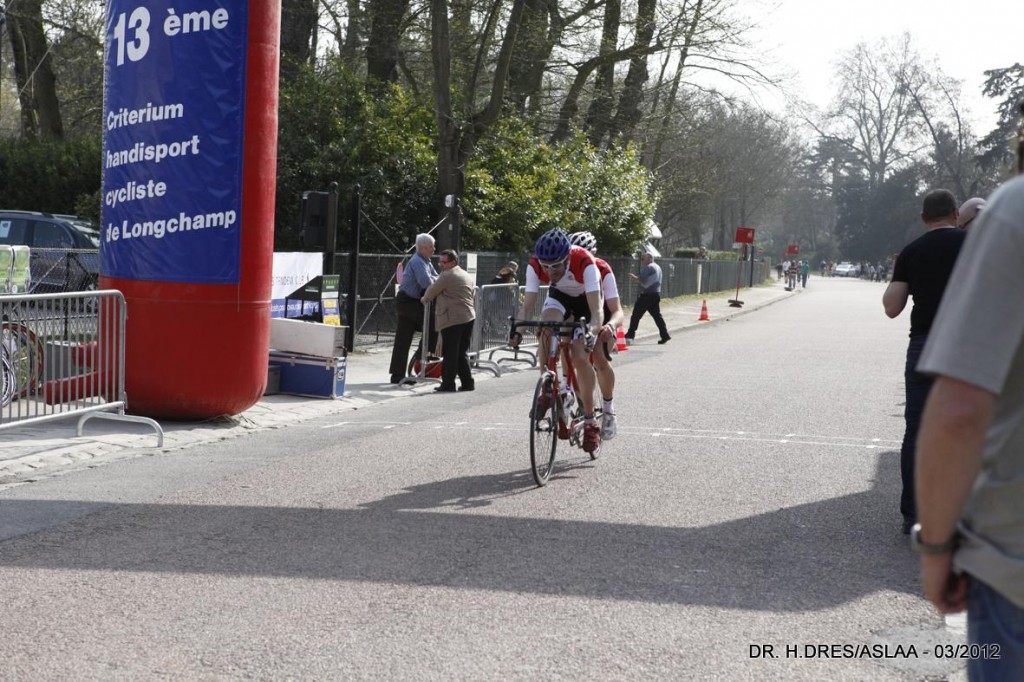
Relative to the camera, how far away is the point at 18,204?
26484 millimetres

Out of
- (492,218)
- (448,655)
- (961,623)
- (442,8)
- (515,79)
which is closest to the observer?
(448,655)

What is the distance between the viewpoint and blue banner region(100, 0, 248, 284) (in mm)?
10164

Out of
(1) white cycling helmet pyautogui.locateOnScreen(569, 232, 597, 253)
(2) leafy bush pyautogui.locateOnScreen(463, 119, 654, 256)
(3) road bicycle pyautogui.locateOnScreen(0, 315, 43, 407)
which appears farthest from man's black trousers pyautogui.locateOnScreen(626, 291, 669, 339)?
(3) road bicycle pyautogui.locateOnScreen(0, 315, 43, 407)

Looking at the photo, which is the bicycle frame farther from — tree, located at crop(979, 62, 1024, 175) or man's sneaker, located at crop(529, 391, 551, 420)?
tree, located at crop(979, 62, 1024, 175)

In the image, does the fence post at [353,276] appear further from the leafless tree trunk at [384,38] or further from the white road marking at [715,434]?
the leafless tree trunk at [384,38]

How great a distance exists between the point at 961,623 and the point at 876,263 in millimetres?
115818

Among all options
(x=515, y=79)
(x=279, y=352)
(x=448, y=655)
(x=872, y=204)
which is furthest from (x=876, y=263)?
(x=448, y=655)

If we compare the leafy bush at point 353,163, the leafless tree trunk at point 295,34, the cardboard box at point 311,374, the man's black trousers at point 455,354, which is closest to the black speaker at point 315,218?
the man's black trousers at point 455,354

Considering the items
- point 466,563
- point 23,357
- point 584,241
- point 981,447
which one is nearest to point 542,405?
point 584,241

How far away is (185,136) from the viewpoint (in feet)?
33.4

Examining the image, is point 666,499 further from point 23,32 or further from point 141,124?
point 23,32

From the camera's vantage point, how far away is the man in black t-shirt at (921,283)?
6.45 meters

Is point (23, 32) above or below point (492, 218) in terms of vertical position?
above

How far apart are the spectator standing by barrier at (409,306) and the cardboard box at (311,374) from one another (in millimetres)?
1685
